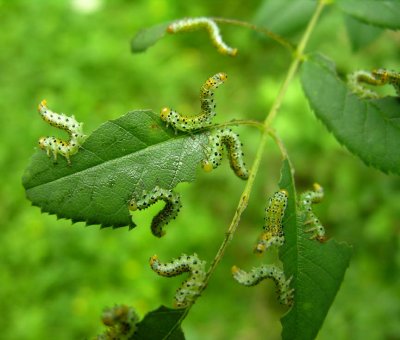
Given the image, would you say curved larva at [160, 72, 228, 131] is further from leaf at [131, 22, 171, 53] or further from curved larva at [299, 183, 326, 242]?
leaf at [131, 22, 171, 53]

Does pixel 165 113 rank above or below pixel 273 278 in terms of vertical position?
above

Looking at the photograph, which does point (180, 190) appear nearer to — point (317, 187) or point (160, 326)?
point (317, 187)

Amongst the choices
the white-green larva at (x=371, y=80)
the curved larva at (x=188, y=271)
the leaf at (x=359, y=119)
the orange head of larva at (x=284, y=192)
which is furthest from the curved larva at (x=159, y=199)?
the white-green larva at (x=371, y=80)

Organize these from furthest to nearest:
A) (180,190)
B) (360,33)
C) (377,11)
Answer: (180,190), (360,33), (377,11)

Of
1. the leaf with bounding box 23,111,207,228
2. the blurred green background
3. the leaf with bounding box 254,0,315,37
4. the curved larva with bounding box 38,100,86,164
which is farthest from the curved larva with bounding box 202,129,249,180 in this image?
the blurred green background

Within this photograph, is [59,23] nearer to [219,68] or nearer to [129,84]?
[129,84]

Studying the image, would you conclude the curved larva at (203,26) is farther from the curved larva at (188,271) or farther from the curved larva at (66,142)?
the curved larva at (188,271)

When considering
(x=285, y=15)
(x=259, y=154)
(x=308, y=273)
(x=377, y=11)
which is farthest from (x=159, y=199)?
(x=285, y=15)
